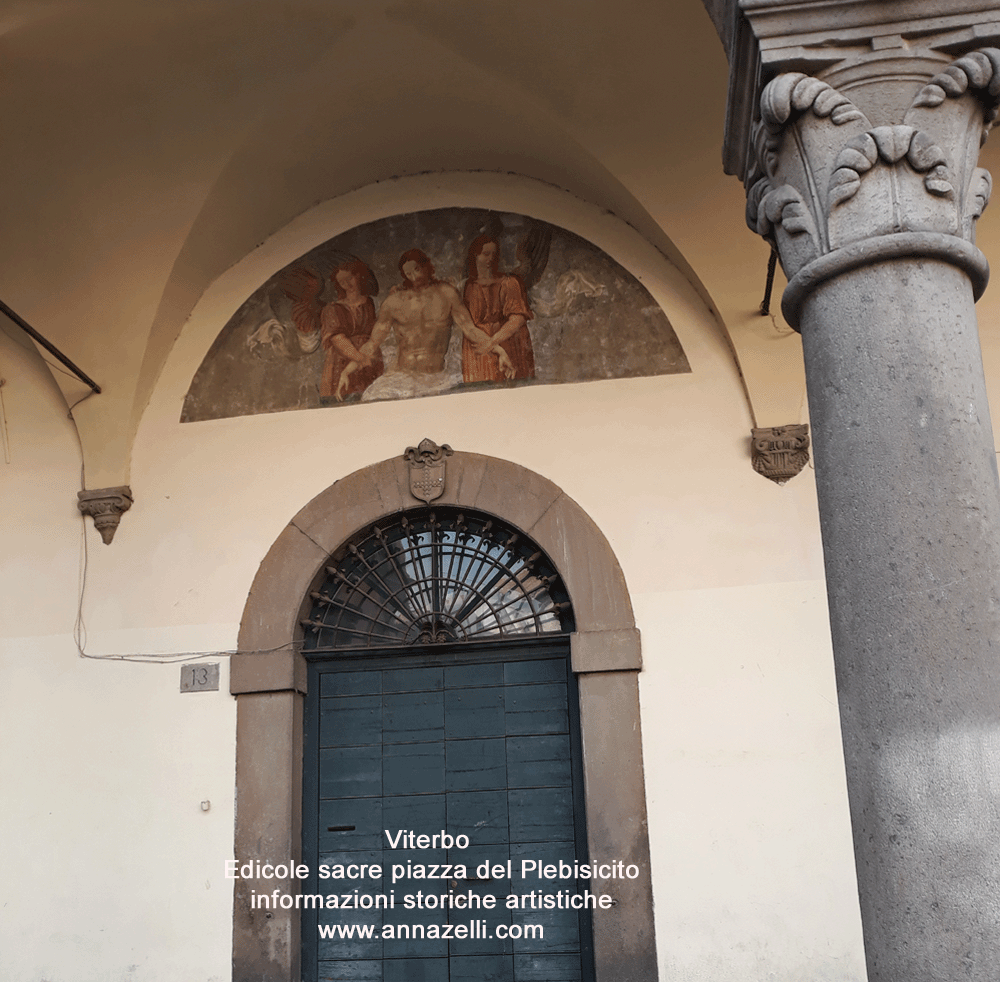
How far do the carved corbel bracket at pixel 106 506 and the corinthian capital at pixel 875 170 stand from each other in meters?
4.53

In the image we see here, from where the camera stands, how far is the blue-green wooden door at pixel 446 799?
18.1ft

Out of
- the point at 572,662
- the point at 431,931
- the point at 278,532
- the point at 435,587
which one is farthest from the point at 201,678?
the point at 572,662

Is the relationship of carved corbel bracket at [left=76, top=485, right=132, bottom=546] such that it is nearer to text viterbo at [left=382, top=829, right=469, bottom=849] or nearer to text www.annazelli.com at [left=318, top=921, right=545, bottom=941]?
A: text viterbo at [left=382, top=829, right=469, bottom=849]

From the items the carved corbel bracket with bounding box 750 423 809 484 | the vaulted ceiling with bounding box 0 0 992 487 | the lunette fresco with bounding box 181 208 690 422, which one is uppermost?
the vaulted ceiling with bounding box 0 0 992 487

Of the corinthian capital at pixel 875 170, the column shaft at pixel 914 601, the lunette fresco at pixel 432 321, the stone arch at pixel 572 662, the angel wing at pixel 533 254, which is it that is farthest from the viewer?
the angel wing at pixel 533 254

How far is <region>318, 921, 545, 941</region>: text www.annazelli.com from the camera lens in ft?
18.1

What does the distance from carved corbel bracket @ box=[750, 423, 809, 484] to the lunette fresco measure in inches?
26.4

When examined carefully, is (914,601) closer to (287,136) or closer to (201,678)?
(201,678)

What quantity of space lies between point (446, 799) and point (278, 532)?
Result: 1799mm

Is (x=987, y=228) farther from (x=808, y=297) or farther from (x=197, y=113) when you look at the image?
(x=197, y=113)

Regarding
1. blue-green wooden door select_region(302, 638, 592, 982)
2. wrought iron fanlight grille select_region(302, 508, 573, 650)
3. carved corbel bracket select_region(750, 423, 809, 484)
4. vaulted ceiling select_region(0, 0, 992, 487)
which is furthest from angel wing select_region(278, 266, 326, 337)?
carved corbel bracket select_region(750, 423, 809, 484)

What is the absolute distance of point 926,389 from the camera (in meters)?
2.51

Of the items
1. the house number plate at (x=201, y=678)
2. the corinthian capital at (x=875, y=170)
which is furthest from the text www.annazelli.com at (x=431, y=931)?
the corinthian capital at (x=875, y=170)

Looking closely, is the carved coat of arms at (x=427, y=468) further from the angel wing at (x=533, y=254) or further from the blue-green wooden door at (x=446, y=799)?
the angel wing at (x=533, y=254)
